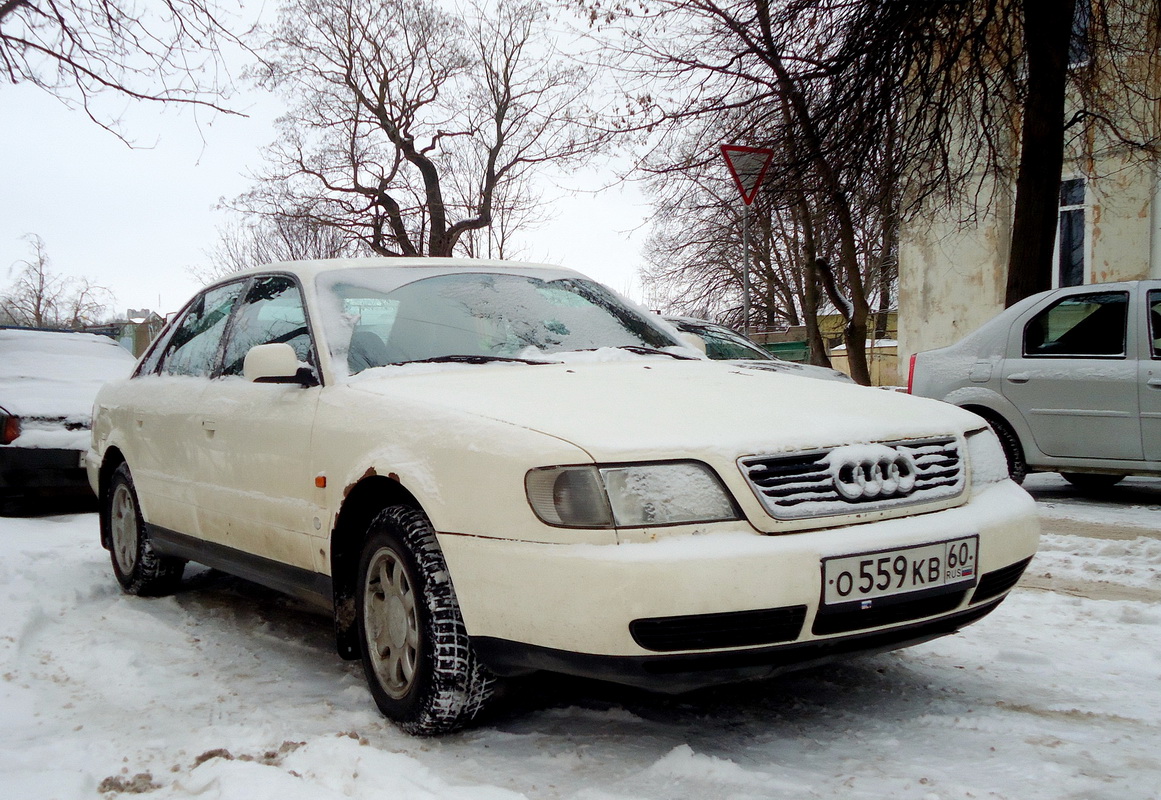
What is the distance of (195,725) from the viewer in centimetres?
328

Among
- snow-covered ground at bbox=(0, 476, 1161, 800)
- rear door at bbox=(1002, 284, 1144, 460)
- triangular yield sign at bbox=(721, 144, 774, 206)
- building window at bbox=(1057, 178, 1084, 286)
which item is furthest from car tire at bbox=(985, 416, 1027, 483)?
building window at bbox=(1057, 178, 1084, 286)

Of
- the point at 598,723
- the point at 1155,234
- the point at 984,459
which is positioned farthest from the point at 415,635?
the point at 1155,234

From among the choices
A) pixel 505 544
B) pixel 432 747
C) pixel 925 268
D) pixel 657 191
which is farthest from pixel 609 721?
pixel 925 268

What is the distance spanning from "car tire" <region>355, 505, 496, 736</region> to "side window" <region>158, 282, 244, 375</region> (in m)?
1.81

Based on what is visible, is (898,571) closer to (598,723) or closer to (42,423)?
(598,723)

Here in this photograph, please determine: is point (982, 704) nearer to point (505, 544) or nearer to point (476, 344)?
point (505, 544)

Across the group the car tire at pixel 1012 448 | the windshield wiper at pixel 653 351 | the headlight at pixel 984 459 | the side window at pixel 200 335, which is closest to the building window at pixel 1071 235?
the car tire at pixel 1012 448

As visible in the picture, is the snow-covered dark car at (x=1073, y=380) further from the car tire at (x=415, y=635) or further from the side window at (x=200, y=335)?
the car tire at (x=415, y=635)

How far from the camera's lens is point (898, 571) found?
2797mm

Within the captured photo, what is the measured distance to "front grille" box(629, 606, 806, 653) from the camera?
8.61 feet

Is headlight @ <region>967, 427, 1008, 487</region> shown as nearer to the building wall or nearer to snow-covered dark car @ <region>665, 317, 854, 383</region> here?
snow-covered dark car @ <region>665, 317, 854, 383</region>

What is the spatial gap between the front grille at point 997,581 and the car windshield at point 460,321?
5.18 ft

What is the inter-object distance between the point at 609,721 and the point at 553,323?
4.98 feet

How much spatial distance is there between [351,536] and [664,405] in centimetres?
118
